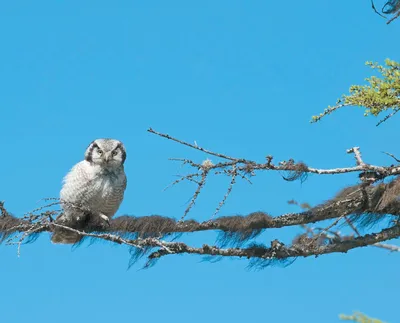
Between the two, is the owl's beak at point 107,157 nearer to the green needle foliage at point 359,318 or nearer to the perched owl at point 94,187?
the perched owl at point 94,187

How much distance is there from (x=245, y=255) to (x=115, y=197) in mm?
1566

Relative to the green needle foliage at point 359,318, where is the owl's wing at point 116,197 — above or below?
above

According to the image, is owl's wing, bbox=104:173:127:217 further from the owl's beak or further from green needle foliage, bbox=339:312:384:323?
green needle foliage, bbox=339:312:384:323

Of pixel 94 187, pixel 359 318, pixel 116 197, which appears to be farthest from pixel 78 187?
pixel 359 318

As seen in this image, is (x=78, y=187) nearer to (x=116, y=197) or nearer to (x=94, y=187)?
(x=94, y=187)

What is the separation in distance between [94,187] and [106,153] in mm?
320

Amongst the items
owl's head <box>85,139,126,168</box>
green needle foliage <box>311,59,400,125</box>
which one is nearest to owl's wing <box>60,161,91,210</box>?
owl's head <box>85,139,126,168</box>

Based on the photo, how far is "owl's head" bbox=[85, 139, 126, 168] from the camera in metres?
5.68

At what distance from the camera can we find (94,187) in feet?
18.5

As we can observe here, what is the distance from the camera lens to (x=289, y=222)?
15.8ft

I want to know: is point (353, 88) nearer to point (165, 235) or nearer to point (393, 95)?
point (393, 95)

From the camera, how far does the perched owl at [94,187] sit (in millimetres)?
5500

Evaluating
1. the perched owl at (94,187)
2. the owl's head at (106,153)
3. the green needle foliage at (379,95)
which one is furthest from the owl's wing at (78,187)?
the green needle foliage at (379,95)

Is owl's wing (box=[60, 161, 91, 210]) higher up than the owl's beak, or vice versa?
the owl's beak
